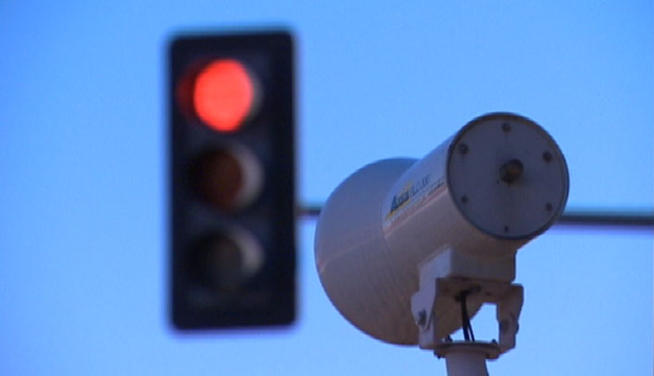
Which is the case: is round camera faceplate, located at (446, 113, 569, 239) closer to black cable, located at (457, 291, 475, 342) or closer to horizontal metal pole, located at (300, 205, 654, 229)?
black cable, located at (457, 291, 475, 342)

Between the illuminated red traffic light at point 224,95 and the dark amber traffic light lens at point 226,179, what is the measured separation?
0.13 metres

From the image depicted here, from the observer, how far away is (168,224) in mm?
6312

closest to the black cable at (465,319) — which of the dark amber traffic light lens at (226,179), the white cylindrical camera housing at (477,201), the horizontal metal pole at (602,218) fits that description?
the white cylindrical camera housing at (477,201)

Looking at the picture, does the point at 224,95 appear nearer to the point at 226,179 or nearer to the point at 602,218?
the point at 226,179

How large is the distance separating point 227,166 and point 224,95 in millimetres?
303

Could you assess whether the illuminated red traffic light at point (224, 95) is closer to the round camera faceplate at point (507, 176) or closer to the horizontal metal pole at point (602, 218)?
the horizontal metal pole at point (602, 218)

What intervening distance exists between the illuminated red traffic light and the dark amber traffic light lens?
0.13 m

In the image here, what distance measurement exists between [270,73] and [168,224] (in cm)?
78

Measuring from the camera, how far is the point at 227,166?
→ 20.8ft

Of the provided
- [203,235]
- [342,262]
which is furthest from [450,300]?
[203,235]

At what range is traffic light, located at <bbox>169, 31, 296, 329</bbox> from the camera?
20.4ft

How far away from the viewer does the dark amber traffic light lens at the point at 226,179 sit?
6258mm

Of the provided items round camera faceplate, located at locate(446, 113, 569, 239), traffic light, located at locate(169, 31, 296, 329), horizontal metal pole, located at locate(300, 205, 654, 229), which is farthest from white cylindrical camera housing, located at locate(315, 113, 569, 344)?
traffic light, located at locate(169, 31, 296, 329)

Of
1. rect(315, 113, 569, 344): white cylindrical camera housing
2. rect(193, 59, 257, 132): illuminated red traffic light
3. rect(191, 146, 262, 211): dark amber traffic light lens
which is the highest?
rect(315, 113, 569, 344): white cylindrical camera housing
